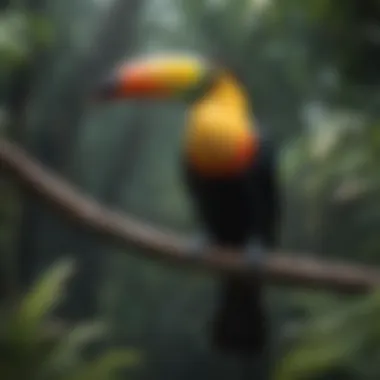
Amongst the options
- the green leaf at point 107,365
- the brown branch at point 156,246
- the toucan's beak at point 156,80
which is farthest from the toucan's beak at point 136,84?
the green leaf at point 107,365

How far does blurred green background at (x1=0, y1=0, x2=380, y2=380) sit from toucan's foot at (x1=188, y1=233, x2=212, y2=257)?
1.7 inches

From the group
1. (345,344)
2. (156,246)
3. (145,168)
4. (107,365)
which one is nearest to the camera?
(345,344)

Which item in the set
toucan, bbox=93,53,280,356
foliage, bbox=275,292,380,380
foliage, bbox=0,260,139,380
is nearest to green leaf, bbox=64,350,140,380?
foliage, bbox=0,260,139,380

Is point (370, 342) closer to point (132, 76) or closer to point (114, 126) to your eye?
point (132, 76)

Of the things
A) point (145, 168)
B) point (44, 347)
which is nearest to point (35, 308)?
point (44, 347)

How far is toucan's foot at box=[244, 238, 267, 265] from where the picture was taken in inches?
39.5

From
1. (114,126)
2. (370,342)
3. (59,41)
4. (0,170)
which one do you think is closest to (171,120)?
(114,126)

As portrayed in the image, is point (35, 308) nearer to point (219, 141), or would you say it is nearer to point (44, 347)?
point (44, 347)

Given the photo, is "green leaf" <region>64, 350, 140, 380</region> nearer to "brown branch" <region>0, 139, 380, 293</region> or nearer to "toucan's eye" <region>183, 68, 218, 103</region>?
"brown branch" <region>0, 139, 380, 293</region>

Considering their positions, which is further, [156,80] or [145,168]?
[145,168]

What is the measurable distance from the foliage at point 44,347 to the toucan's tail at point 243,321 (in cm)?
13

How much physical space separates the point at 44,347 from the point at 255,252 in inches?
10.2

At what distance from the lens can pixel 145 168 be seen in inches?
47.7

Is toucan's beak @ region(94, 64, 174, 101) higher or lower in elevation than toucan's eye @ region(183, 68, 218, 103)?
lower
